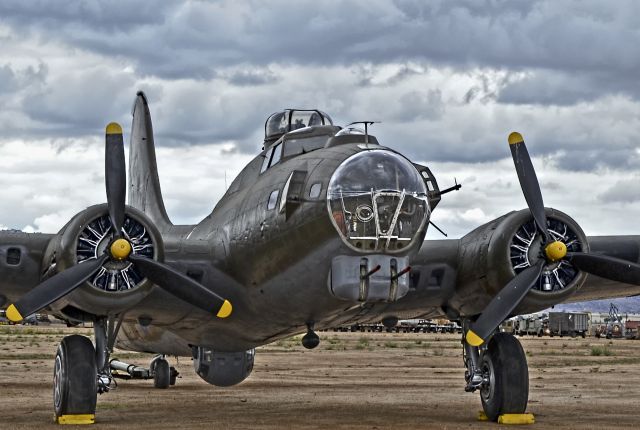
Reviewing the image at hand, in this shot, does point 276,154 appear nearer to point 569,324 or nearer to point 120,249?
point 120,249

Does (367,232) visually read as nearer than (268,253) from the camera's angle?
Yes

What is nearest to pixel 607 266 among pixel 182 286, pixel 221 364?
pixel 182 286

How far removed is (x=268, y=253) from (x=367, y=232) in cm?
245

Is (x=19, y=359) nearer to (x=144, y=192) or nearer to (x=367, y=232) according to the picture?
(x=144, y=192)

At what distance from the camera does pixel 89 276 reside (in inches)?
625

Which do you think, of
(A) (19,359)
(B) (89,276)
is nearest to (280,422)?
(B) (89,276)

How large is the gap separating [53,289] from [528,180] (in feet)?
28.1

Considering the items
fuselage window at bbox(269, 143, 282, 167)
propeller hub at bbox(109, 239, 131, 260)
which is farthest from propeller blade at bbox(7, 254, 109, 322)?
fuselage window at bbox(269, 143, 282, 167)

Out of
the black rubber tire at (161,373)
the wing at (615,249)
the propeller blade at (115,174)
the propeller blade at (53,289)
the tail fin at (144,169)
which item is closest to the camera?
the propeller blade at (53,289)

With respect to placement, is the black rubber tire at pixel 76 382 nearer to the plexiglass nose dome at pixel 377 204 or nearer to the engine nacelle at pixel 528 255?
the plexiglass nose dome at pixel 377 204

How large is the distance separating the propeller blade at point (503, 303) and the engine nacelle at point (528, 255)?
32cm

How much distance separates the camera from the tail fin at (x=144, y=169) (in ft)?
84.3

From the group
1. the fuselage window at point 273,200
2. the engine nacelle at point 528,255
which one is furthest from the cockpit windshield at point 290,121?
the engine nacelle at point 528,255

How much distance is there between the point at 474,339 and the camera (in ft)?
56.5
